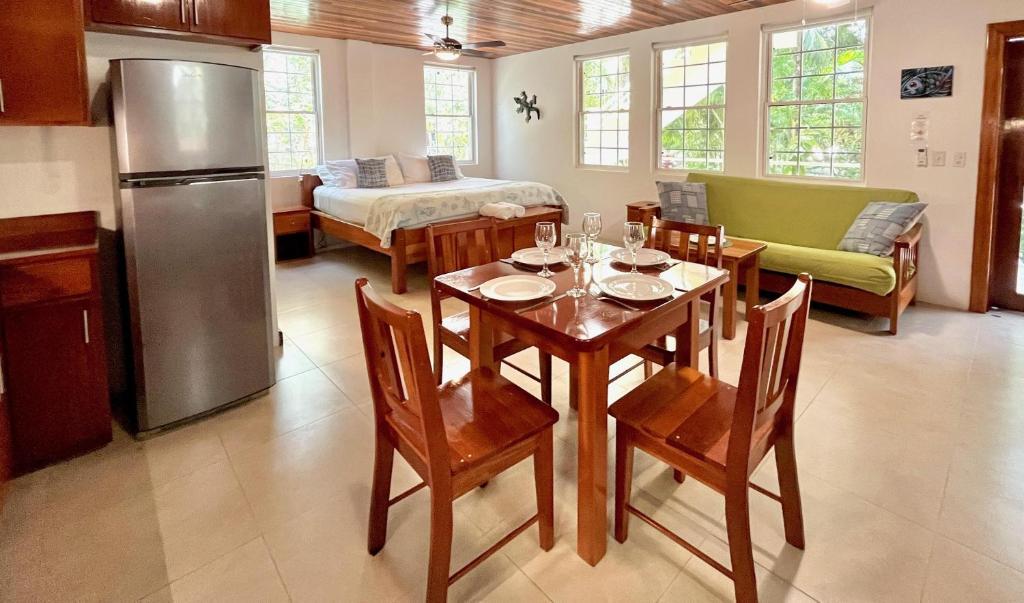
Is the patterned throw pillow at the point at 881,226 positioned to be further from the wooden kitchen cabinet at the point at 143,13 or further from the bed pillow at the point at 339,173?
the bed pillow at the point at 339,173

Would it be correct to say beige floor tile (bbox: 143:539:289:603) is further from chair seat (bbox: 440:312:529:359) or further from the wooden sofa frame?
the wooden sofa frame

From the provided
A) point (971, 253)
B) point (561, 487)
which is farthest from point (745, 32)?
point (561, 487)

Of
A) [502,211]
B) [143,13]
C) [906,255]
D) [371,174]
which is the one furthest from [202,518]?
[371,174]

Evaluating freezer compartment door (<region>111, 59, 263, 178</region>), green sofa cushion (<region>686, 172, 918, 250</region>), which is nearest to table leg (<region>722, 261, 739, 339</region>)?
green sofa cushion (<region>686, 172, 918, 250</region>)

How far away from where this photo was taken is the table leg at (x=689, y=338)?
222 cm

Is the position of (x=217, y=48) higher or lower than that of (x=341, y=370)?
higher

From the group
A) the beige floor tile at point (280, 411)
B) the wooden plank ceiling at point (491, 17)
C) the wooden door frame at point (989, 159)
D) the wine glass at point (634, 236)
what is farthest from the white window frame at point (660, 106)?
the beige floor tile at point (280, 411)

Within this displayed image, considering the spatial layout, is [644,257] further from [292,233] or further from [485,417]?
[292,233]

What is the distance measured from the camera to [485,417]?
1756 mm

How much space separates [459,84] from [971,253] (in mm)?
6102

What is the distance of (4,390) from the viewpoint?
2.19 m

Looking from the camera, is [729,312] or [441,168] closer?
[729,312]

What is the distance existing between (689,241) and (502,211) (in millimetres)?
2721

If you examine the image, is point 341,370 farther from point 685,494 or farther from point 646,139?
point 646,139
